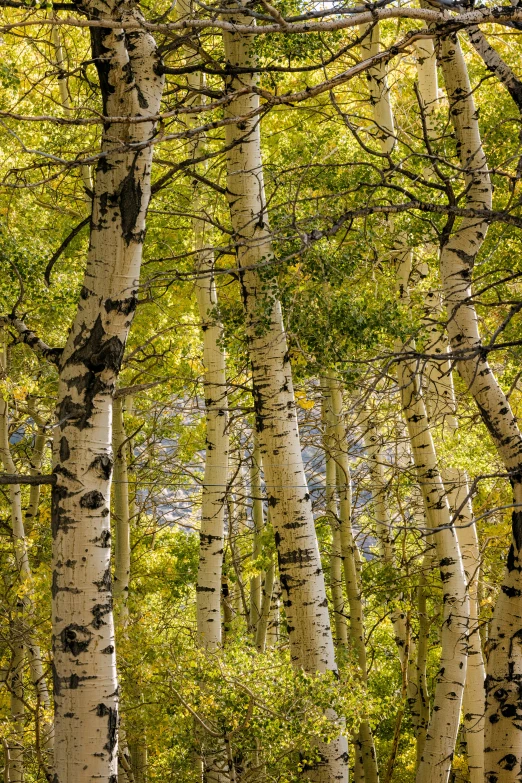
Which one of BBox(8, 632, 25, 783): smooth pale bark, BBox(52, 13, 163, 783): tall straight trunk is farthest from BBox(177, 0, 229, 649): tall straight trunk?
BBox(52, 13, 163, 783): tall straight trunk

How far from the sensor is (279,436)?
5609mm

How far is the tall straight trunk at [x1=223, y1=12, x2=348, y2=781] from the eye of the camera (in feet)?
18.0

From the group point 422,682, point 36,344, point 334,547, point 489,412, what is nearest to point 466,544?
point 422,682

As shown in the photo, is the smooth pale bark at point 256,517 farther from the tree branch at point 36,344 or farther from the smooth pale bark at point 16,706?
the tree branch at point 36,344

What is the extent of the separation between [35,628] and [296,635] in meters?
5.28

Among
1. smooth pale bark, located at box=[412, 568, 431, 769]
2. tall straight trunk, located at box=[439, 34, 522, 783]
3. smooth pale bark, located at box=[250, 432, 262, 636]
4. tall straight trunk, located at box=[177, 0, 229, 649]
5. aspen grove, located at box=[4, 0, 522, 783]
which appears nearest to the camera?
aspen grove, located at box=[4, 0, 522, 783]

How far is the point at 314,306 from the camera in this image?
637 centimetres

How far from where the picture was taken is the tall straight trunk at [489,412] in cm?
486

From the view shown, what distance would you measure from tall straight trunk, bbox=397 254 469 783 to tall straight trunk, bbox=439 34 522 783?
7.63 feet

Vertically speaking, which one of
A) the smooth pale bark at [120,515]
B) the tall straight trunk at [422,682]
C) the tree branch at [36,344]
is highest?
the smooth pale bark at [120,515]

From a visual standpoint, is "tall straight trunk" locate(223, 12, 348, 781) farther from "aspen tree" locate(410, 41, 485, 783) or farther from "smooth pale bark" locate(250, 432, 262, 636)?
"smooth pale bark" locate(250, 432, 262, 636)

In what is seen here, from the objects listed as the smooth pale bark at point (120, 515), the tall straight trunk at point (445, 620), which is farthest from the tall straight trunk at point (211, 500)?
the smooth pale bark at point (120, 515)

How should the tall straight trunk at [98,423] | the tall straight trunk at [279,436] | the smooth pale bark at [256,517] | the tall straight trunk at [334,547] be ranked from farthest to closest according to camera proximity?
the smooth pale bark at [256,517] < the tall straight trunk at [334,547] < the tall straight trunk at [279,436] < the tall straight trunk at [98,423]

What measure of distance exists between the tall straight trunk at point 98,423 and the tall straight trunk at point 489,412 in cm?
188
